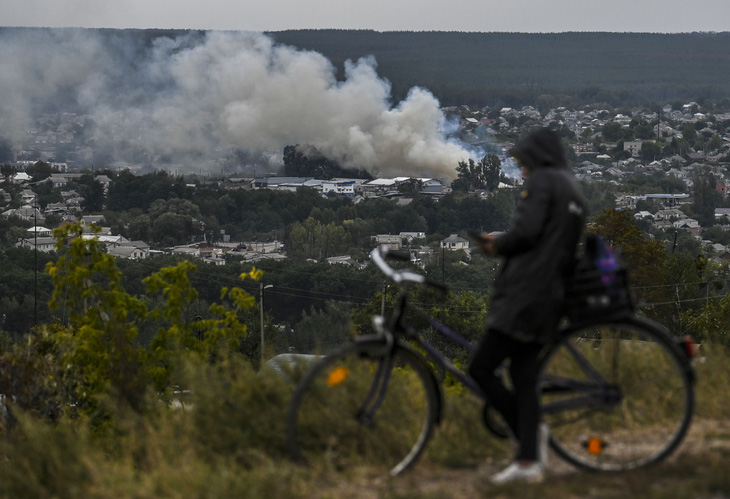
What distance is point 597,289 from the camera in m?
3.96

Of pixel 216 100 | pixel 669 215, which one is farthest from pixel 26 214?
pixel 669 215

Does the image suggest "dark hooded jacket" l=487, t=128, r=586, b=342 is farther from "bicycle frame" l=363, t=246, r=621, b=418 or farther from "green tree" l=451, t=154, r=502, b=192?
"green tree" l=451, t=154, r=502, b=192

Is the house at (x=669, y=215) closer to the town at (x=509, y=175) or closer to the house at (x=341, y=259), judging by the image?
the town at (x=509, y=175)

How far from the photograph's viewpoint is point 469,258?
55.4 meters

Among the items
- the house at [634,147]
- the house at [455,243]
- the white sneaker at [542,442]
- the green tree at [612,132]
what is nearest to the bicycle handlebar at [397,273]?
the white sneaker at [542,442]

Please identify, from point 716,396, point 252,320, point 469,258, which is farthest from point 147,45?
point 716,396

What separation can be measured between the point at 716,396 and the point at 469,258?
50.3 meters

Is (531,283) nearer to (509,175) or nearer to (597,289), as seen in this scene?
(597,289)

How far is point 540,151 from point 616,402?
3.04 feet

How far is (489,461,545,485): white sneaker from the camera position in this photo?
13.0 ft

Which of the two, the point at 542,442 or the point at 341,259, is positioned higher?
the point at 542,442

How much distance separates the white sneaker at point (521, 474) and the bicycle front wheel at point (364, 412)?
1.01ft

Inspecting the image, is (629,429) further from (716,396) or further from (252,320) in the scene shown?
(252,320)

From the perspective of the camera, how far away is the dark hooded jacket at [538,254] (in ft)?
12.6
